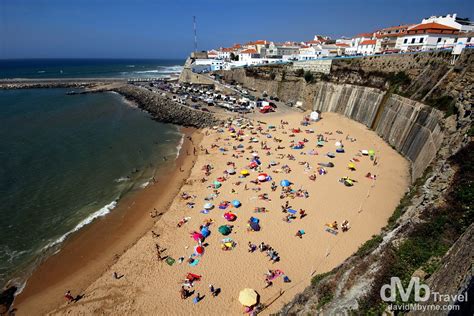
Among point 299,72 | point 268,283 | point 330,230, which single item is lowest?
point 268,283

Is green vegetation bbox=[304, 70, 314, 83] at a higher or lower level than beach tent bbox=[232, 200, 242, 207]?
higher

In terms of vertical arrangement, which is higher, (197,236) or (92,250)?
(197,236)

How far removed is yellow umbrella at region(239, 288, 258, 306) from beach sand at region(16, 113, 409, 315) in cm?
62

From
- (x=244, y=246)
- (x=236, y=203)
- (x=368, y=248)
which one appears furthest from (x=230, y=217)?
(x=368, y=248)

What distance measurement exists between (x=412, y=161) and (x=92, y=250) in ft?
95.5

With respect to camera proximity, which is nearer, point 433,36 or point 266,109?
point 433,36

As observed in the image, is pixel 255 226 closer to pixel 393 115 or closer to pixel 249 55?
pixel 393 115

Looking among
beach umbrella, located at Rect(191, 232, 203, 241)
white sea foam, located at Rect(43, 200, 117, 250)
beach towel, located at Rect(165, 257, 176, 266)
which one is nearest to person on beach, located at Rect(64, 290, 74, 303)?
beach towel, located at Rect(165, 257, 176, 266)

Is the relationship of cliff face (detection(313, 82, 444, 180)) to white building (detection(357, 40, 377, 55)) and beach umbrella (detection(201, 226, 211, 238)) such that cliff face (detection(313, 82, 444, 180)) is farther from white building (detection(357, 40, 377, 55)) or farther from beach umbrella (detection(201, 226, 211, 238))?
white building (detection(357, 40, 377, 55))

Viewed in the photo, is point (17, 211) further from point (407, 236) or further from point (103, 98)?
point (103, 98)

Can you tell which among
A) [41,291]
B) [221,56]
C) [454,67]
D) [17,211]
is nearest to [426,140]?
[454,67]

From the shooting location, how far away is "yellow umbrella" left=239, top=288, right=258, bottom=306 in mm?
13477

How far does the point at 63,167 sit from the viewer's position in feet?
100.0

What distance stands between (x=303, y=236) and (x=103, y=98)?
70.2 m
